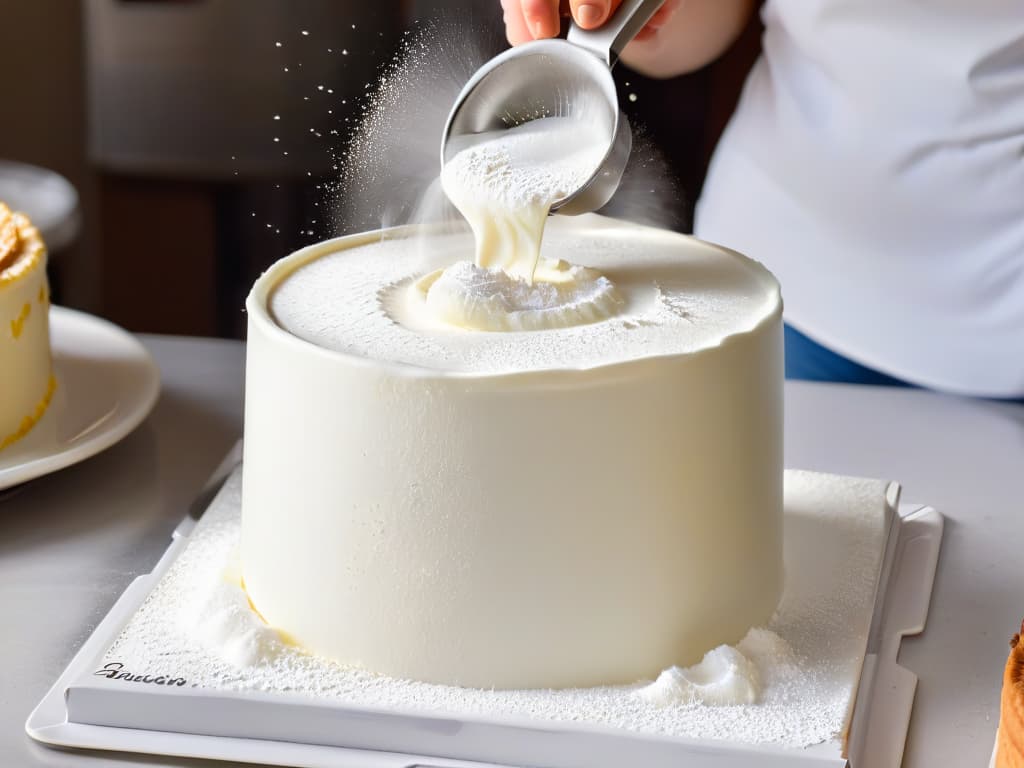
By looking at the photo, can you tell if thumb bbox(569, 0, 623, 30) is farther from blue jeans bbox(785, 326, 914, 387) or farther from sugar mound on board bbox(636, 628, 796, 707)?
blue jeans bbox(785, 326, 914, 387)

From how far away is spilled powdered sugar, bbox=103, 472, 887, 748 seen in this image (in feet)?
2.62

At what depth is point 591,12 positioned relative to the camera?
928mm

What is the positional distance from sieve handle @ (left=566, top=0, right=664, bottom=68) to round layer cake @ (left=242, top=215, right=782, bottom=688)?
0.57 ft

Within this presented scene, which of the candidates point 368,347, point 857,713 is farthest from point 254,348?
point 857,713

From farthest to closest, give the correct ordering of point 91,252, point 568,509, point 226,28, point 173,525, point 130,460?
point 91,252 < point 226,28 < point 130,460 < point 173,525 < point 568,509

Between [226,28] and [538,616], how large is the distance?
232cm

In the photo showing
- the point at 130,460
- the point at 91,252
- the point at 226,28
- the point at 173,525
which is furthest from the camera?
the point at 91,252

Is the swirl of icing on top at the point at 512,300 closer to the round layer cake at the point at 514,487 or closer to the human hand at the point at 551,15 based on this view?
the round layer cake at the point at 514,487

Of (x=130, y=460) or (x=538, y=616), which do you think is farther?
(x=130, y=460)

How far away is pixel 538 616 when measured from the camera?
32.4 inches

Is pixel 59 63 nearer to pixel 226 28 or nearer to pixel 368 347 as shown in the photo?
pixel 226 28

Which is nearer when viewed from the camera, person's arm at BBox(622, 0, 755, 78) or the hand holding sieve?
the hand holding sieve

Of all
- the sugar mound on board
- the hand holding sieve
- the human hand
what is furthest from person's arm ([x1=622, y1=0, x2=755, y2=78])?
the sugar mound on board

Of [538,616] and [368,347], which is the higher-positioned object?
[368,347]
